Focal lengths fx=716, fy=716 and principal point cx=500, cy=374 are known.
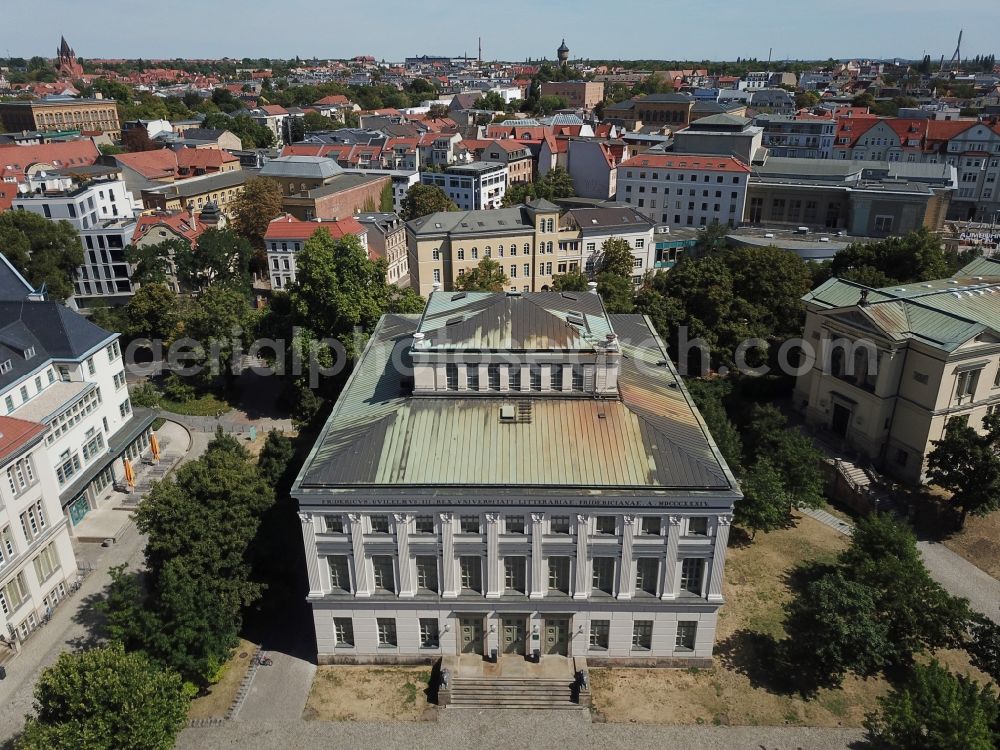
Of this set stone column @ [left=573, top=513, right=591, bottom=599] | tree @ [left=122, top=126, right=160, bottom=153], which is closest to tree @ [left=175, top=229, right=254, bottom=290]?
stone column @ [left=573, top=513, right=591, bottom=599]

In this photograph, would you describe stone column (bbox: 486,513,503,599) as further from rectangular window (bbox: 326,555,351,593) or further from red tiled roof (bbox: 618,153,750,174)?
red tiled roof (bbox: 618,153,750,174)

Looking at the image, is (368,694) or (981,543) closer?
(368,694)

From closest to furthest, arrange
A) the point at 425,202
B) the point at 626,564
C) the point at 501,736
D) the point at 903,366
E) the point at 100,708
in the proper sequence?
the point at 100,708, the point at 501,736, the point at 626,564, the point at 903,366, the point at 425,202

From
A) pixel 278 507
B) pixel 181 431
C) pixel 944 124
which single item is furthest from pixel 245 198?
pixel 944 124

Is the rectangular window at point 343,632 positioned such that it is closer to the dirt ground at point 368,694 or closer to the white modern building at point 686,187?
the dirt ground at point 368,694

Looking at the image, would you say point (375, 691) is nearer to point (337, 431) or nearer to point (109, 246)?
point (337, 431)

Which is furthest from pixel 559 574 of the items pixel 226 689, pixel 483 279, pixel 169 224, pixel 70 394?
pixel 169 224

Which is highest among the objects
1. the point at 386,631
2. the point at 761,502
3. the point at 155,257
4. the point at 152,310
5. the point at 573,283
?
the point at 155,257

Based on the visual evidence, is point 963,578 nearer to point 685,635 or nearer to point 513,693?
point 685,635
